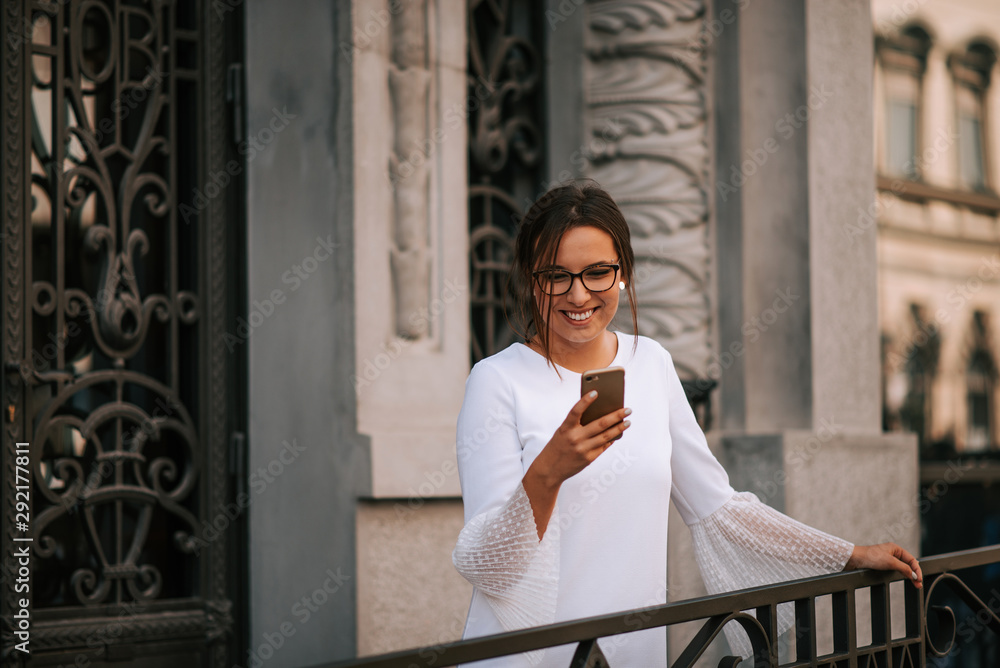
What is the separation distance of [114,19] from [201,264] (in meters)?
0.95

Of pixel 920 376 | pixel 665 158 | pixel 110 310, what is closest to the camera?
pixel 110 310

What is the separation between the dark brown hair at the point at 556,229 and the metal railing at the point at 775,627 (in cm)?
58

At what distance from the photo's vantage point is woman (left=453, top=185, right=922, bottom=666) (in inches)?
77.7

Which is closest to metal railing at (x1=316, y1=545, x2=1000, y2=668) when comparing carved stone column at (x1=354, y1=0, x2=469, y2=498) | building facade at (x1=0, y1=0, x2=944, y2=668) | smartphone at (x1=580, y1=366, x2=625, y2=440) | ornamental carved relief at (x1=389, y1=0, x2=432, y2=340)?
smartphone at (x1=580, y1=366, x2=625, y2=440)

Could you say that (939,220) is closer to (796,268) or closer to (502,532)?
(796,268)

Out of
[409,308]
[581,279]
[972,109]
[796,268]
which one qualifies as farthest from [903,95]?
[581,279]

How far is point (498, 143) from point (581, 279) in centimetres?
265

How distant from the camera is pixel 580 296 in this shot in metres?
2.07

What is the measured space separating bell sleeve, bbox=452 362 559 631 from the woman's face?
0.21 m

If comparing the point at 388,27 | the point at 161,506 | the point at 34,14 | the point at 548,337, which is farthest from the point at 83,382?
the point at 548,337

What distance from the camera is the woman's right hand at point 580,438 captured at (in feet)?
5.83

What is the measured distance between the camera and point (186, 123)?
13.2 ft

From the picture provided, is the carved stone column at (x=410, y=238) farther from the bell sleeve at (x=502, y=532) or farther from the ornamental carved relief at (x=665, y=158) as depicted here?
the bell sleeve at (x=502, y=532)

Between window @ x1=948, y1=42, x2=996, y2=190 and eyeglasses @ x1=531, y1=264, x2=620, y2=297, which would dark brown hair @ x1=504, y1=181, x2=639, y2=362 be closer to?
eyeglasses @ x1=531, y1=264, x2=620, y2=297
